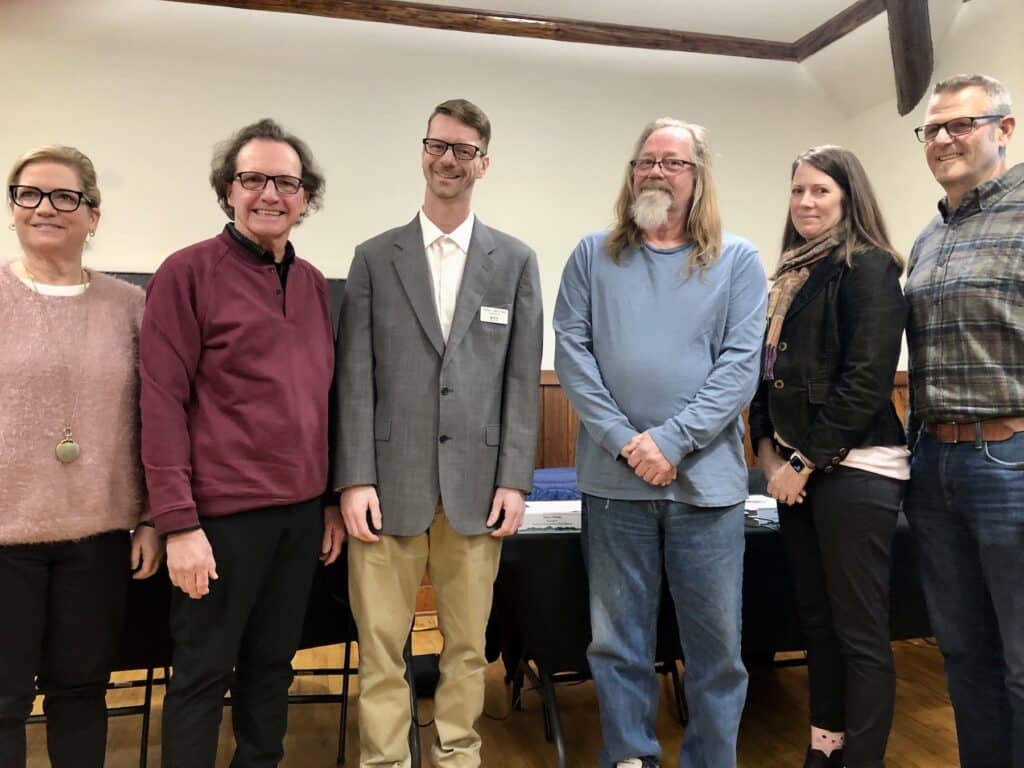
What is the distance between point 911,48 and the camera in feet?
14.0

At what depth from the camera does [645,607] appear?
1.86 metres

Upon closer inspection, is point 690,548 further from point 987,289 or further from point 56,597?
point 56,597

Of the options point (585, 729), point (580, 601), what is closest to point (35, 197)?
point (580, 601)

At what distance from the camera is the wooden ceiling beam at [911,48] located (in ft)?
13.6

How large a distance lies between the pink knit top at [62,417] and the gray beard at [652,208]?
1.29 m

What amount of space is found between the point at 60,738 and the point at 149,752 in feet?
3.02

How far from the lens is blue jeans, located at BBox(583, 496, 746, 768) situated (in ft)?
5.89

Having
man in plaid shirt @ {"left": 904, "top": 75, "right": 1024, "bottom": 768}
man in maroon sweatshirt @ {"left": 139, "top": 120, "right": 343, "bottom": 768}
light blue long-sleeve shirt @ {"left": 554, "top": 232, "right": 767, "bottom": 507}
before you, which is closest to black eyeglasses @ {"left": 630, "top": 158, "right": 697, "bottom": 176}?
light blue long-sleeve shirt @ {"left": 554, "top": 232, "right": 767, "bottom": 507}

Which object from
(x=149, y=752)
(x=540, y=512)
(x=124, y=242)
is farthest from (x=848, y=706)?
(x=124, y=242)

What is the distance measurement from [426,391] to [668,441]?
607mm

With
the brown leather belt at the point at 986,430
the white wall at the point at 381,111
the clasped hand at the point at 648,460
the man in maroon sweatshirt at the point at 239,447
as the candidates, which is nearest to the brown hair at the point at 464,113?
the man in maroon sweatshirt at the point at 239,447

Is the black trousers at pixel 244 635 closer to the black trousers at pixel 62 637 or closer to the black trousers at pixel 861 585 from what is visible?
the black trousers at pixel 62 637

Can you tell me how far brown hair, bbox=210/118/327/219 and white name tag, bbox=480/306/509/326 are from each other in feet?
1.77

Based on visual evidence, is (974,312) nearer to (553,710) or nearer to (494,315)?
(494,315)
